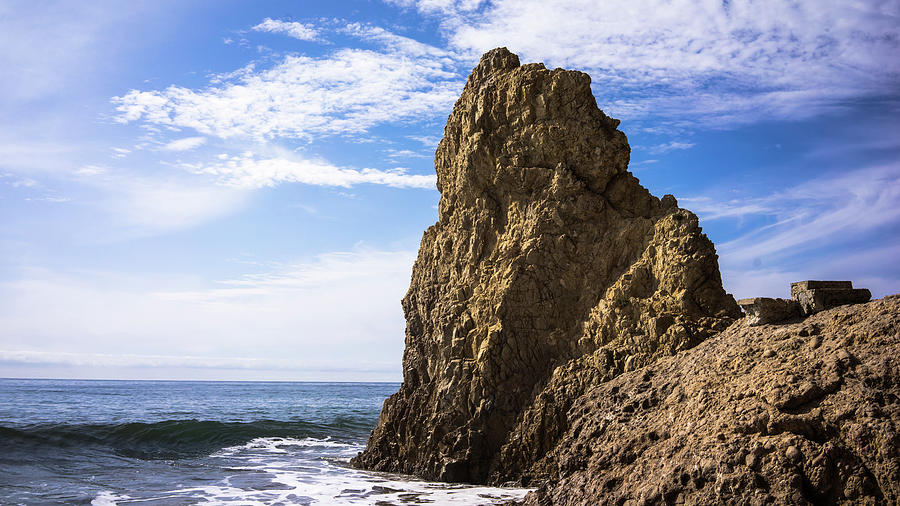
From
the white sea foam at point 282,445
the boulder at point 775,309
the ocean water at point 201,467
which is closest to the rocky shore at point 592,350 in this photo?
the boulder at point 775,309

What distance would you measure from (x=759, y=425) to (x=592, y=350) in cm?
644

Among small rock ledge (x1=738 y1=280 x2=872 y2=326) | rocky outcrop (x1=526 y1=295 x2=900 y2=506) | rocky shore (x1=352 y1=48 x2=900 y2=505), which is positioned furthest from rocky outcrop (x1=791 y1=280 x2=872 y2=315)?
rocky shore (x1=352 y1=48 x2=900 y2=505)

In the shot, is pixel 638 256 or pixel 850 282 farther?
pixel 638 256

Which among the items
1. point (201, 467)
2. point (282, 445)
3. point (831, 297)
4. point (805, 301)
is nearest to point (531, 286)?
point (805, 301)

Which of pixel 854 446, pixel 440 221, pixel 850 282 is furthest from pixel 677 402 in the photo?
pixel 440 221

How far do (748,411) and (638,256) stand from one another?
6968 millimetres

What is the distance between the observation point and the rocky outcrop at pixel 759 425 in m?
Result: 10.0

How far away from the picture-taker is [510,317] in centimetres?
1861

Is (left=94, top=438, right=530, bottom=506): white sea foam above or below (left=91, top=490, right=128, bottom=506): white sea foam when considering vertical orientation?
above

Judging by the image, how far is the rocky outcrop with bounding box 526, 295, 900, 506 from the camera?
10.0m

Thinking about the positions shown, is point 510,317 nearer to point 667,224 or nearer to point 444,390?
point 444,390

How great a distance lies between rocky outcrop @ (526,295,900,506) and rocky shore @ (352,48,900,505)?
0.09 ft

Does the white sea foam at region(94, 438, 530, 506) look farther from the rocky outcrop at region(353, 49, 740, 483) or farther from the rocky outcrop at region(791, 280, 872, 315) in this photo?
the rocky outcrop at region(791, 280, 872, 315)

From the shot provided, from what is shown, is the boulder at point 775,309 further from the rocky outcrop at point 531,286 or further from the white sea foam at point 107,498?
the white sea foam at point 107,498
